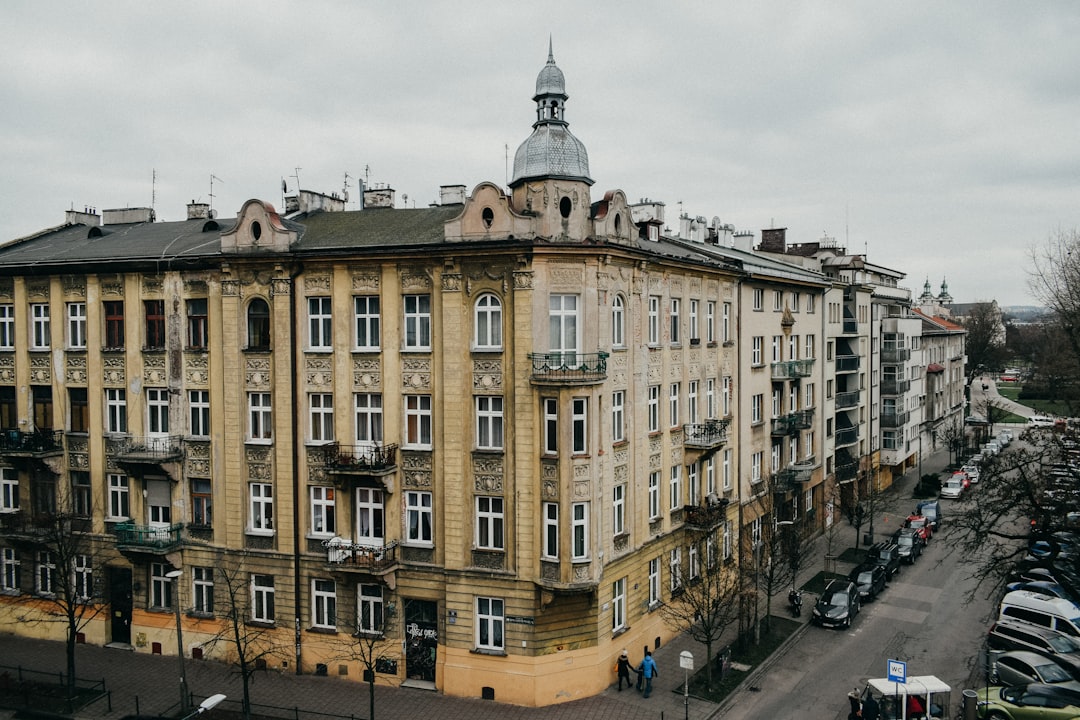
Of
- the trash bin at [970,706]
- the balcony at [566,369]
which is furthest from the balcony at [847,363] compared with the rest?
the balcony at [566,369]

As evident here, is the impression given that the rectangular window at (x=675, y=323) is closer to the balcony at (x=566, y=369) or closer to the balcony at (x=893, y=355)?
the balcony at (x=566, y=369)

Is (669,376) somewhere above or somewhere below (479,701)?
above

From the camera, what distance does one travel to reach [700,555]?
33438 mm

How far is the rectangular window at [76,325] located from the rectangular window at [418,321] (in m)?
14.9

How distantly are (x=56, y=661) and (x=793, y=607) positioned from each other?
31995mm

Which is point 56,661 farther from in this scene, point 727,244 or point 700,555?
point 727,244

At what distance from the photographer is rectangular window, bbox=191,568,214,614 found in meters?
31.8

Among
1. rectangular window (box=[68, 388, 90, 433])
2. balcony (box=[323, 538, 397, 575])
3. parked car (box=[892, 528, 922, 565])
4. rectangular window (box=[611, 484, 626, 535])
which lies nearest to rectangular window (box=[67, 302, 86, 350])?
rectangular window (box=[68, 388, 90, 433])

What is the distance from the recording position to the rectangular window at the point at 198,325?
31.6 m

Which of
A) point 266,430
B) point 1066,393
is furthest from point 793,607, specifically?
point 266,430

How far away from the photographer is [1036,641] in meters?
31.1

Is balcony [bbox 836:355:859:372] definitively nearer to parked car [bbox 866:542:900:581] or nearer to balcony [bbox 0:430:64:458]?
parked car [bbox 866:542:900:581]

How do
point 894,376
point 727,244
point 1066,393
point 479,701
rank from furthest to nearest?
point 894,376
point 727,244
point 1066,393
point 479,701

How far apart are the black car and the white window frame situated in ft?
67.2
